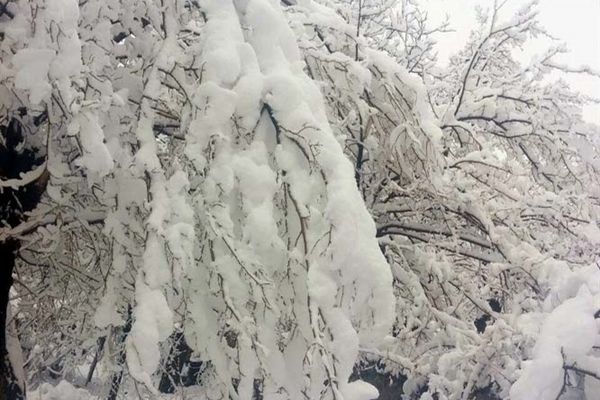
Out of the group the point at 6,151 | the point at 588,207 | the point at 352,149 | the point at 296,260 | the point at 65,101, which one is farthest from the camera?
the point at 588,207

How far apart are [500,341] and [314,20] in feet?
7.32

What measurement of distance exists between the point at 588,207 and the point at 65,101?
4265 mm

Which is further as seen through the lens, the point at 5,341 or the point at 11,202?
the point at 5,341

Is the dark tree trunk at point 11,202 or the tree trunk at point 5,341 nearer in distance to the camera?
the dark tree trunk at point 11,202

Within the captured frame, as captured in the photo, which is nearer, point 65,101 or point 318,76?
point 65,101

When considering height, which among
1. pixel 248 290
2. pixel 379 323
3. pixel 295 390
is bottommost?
pixel 295 390

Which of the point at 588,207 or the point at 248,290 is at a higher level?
the point at 248,290

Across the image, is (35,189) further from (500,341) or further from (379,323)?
(500,341)

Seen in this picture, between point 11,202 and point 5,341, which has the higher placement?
point 11,202

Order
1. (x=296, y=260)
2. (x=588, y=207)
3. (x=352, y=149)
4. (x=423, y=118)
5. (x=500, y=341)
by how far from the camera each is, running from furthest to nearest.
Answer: (x=588, y=207)
(x=352, y=149)
(x=500, y=341)
(x=423, y=118)
(x=296, y=260)

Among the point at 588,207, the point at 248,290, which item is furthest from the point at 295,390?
the point at 588,207

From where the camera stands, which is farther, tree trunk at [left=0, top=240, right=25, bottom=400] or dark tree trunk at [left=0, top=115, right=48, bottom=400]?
tree trunk at [left=0, top=240, right=25, bottom=400]

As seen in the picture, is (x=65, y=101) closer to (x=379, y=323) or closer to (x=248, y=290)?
(x=248, y=290)

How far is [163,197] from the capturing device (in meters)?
2.19
